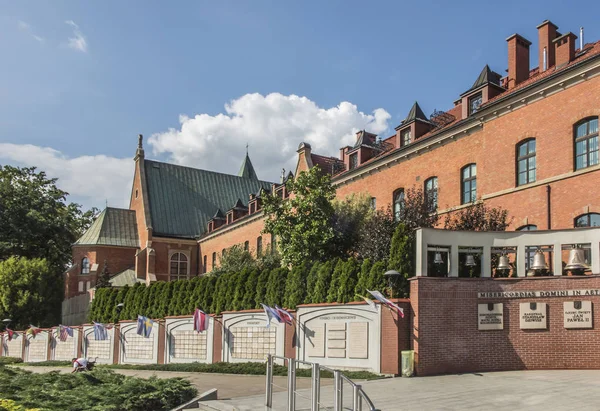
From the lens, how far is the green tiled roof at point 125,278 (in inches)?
2153

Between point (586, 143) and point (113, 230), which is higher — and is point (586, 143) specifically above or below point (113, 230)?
above

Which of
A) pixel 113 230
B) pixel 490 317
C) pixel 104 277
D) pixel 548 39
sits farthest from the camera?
pixel 113 230

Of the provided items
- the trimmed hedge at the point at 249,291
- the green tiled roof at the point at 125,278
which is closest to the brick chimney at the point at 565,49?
the trimmed hedge at the point at 249,291

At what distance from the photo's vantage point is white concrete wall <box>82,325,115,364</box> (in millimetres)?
32094

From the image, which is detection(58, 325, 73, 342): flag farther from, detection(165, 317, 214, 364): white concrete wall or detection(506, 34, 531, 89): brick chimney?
detection(506, 34, 531, 89): brick chimney

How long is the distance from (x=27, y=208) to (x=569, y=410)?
2165 inches

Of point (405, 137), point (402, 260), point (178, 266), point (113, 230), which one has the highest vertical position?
point (405, 137)

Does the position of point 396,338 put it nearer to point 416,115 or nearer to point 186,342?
point 186,342

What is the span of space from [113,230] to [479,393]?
166ft

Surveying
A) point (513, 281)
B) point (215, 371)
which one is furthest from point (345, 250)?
point (513, 281)

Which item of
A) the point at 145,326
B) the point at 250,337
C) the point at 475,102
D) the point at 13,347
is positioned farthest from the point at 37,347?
the point at 475,102

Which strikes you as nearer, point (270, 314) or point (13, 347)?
point (270, 314)

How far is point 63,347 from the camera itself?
123 ft

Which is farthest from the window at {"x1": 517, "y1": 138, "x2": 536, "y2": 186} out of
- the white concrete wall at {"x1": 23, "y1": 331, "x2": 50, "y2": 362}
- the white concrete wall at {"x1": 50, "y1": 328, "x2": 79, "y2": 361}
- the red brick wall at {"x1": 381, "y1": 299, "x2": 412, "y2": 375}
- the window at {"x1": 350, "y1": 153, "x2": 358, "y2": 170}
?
the white concrete wall at {"x1": 23, "y1": 331, "x2": 50, "y2": 362}
